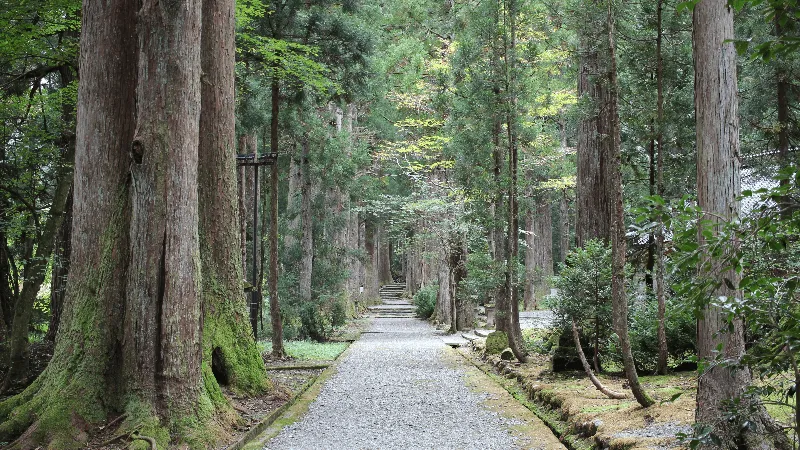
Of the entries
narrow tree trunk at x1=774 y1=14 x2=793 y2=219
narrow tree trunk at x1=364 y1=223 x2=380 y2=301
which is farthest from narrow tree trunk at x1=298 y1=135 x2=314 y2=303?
narrow tree trunk at x1=364 y1=223 x2=380 y2=301

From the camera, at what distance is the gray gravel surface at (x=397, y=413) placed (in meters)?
6.82

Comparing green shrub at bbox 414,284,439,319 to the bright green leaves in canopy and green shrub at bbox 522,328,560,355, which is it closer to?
green shrub at bbox 522,328,560,355

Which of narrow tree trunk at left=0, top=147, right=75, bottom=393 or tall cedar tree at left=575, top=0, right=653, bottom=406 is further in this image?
narrow tree trunk at left=0, top=147, right=75, bottom=393

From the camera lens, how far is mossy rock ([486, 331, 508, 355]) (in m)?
14.0

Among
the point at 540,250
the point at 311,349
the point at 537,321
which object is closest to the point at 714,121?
the point at 311,349

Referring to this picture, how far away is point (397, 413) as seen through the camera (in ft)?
28.0

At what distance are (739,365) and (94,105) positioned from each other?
6.40 metres

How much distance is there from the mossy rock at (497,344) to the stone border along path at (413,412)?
62 cm

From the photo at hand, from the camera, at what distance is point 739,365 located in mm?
2393

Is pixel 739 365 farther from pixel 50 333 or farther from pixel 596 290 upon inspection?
pixel 50 333

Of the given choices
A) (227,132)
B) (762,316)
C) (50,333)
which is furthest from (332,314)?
(762,316)

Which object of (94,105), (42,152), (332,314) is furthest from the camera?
(332,314)

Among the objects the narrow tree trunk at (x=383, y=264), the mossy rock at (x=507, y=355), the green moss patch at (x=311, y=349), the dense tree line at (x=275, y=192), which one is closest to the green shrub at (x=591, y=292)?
the dense tree line at (x=275, y=192)

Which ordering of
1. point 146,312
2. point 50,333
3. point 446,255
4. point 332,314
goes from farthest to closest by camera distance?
1. point 446,255
2. point 332,314
3. point 50,333
4. point 146,312
